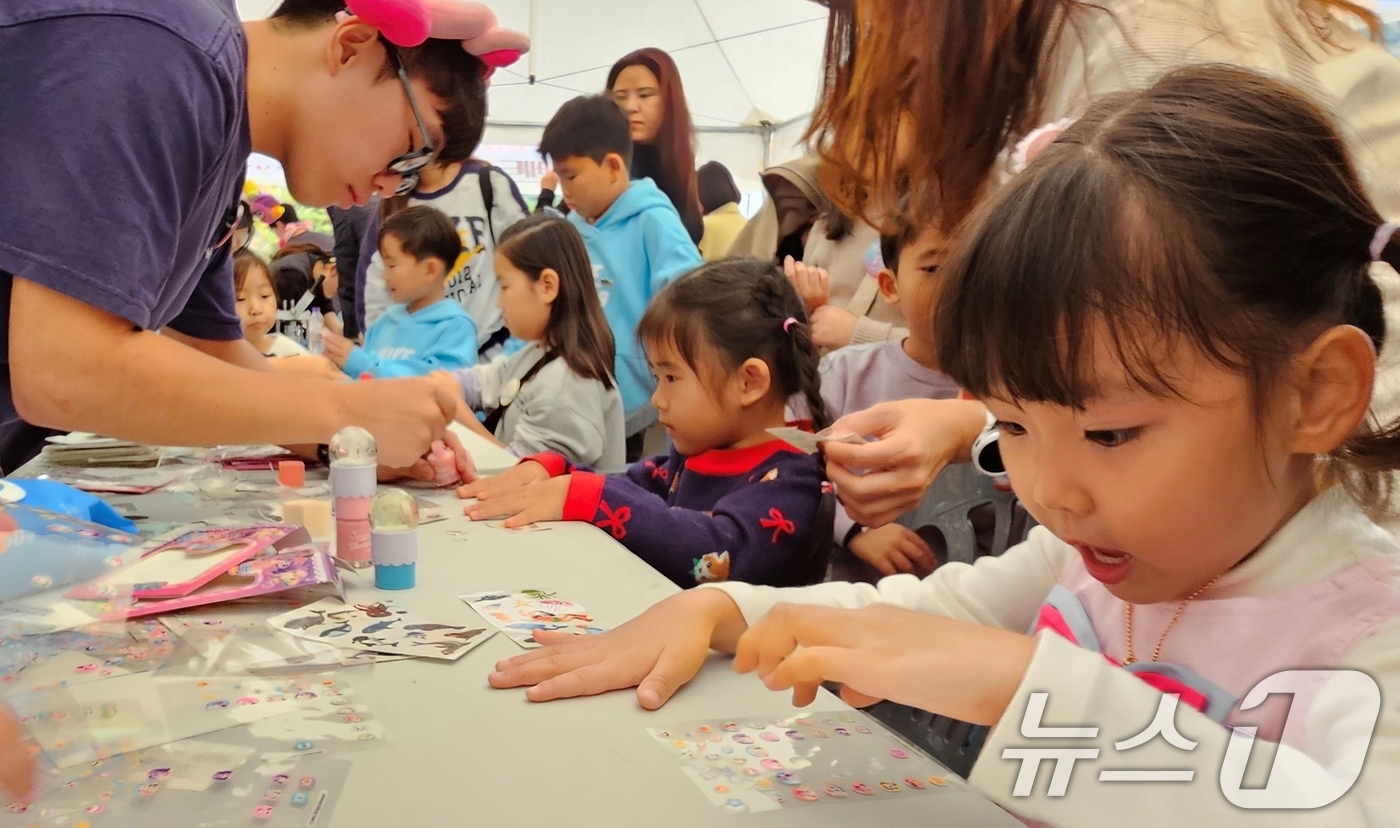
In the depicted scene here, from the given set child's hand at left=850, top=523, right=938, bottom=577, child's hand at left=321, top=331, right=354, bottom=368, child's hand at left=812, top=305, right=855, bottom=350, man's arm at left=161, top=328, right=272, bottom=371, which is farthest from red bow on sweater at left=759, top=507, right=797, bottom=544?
child's hand at left=321, top=331, right=354, bottom=368

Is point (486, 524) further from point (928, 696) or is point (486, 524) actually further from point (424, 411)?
point (928, 696)

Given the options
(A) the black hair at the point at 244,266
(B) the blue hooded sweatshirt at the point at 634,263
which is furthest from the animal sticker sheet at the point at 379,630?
(A) the black hair at the point at 244,266

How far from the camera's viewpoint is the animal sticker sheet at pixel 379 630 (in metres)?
0.80

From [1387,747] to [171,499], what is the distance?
1249mm

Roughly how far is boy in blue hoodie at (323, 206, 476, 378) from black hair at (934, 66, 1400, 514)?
8.17 feet

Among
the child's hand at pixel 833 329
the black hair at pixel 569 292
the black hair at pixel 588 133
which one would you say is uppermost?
the black hair at pixel 588 133

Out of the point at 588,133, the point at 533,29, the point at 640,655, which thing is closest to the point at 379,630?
the point at 640,655

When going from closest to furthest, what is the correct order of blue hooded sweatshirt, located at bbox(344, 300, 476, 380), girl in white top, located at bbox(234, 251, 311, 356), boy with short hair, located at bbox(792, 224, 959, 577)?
boy with short hair, located at bbox(792, 224, 959, 577) → blue hooded sweatshirt, located at bbox(344, 300, 476, 380) → girl in white top, located at bbox(234, 251, 311, 356)

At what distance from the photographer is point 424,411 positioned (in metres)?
1.22

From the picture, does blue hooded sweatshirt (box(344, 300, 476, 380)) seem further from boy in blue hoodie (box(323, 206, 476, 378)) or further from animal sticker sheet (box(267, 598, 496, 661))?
animal sticker sheet (box(267, 598, 496, 661))

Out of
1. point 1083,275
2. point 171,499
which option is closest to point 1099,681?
point 1083,275

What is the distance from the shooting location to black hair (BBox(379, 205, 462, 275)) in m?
3.14

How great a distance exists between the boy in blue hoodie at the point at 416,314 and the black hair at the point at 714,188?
159 centimetres

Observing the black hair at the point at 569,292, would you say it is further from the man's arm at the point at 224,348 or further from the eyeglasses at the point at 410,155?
the eyeglasses at the point at 410,155
